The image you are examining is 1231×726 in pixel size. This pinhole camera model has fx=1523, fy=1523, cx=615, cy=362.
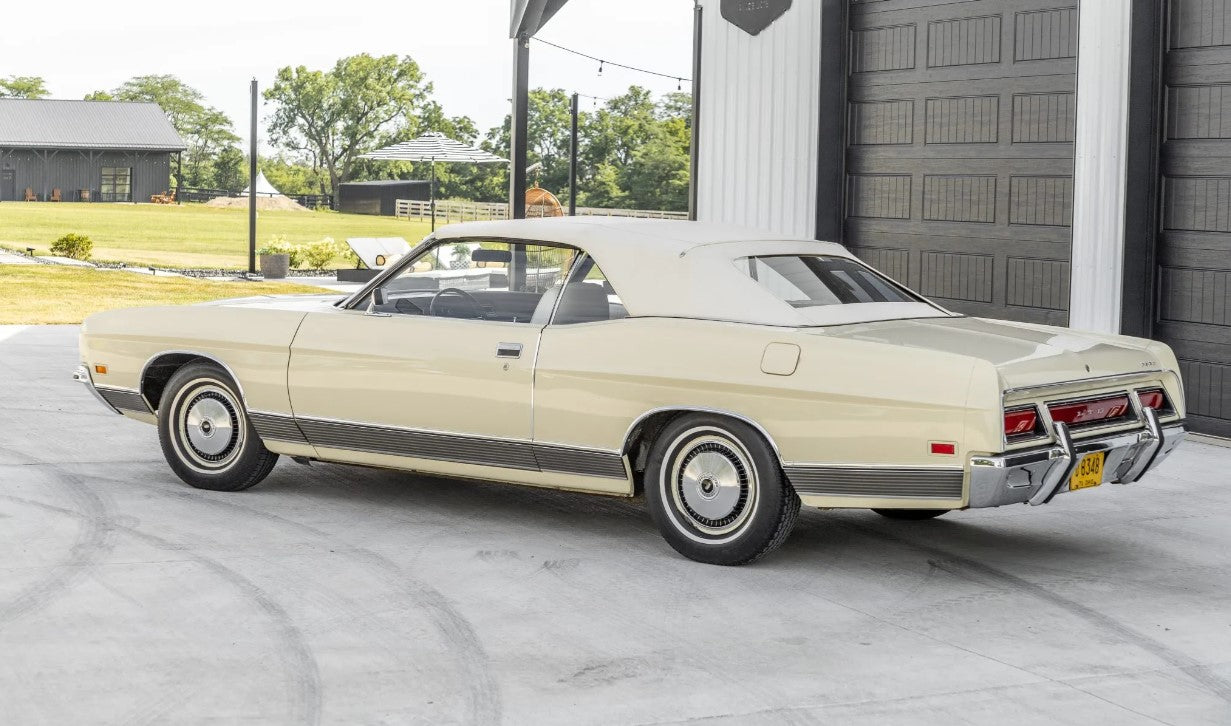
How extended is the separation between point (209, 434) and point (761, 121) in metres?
7.32

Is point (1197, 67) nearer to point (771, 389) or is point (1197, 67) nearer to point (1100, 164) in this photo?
point (1100, 164)

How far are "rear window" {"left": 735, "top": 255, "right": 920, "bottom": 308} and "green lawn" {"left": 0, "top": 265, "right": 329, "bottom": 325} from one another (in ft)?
41.1

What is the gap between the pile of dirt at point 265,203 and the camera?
75.2 meters

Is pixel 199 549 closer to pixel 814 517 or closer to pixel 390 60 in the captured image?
pixel 814 517

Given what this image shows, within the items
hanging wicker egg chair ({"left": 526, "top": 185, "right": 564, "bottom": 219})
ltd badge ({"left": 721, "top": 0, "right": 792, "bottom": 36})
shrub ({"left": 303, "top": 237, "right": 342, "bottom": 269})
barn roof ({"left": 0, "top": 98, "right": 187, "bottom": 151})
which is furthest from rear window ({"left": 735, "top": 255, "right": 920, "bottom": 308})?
barn roof ({"left": 0, "top": 98, "right": 187, "bottom": 151})

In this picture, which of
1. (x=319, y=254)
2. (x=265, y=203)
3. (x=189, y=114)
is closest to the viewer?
(x=319, y=254)

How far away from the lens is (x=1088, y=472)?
5.75 metres

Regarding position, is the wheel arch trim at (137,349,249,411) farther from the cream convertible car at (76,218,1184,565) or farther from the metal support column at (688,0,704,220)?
the metal support column at (688,0,704,220)

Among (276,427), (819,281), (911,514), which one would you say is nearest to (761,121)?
(911,514)

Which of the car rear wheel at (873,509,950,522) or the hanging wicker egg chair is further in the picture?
the hanging wicker egg chair

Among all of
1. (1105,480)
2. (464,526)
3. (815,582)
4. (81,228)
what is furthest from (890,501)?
(81,228)

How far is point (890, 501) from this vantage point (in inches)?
221

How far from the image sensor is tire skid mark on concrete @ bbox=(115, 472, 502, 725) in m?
4.34

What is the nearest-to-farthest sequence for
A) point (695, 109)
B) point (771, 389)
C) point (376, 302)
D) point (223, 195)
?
point (771, 389) → point (376, 302) → point (695, 109) → point (223, 195)
